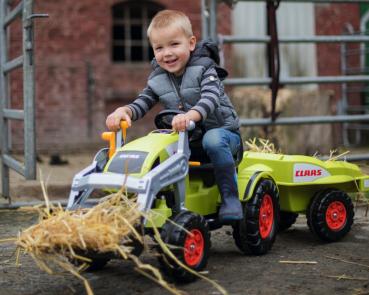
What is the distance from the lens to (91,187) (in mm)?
3297

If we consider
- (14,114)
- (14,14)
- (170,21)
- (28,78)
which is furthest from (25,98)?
(170,21)

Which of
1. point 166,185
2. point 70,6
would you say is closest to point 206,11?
point 166,185

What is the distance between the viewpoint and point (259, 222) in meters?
3.78

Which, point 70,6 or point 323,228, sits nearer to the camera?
point 323,228

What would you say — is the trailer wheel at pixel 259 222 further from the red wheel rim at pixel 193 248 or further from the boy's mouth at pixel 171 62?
the boy's mouth at pixel 171 62

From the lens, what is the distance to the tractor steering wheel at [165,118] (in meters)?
3.68

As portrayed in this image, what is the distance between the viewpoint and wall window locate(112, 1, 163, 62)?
12016mm

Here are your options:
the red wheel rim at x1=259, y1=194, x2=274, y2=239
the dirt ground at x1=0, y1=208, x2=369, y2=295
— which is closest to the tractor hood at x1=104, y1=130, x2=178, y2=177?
the dirt ground at x1=0, y1=208, x2=369, y2=295

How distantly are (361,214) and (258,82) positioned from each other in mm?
1391

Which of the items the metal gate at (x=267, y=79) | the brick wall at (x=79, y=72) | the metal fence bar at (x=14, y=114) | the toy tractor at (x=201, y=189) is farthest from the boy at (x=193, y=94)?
the brick wall at (x=79, y=72)

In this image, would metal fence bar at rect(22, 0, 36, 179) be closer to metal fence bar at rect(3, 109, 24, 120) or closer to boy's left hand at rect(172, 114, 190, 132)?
metal fence bar at rect(3, 109, 24, 120)

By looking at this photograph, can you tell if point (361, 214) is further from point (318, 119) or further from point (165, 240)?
point (165, 240)

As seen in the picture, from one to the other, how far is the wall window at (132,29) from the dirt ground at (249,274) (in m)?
8.16

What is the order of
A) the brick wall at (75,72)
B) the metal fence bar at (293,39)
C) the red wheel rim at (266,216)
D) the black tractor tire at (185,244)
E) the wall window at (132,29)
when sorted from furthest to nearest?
the wall window at (132,29) → the brick wall at (75,72) → the metal fence bar at (293,39) → the red wheel rim at (266,216) → the black tractor tire at (185,244)
